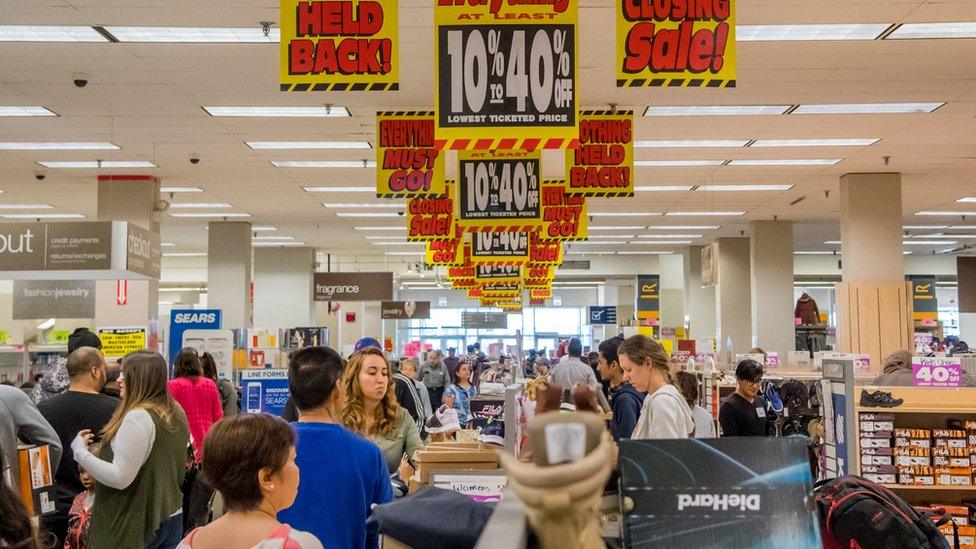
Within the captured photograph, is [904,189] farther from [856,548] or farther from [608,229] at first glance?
[856,548]

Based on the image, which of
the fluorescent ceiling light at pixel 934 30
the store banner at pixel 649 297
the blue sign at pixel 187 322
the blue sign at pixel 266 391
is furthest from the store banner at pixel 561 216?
the store banner at pixel 649 297

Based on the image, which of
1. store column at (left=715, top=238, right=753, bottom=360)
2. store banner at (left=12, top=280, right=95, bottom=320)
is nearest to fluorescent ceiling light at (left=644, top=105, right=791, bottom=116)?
store banner at (left=12, top=280, right=95, bottom=320)

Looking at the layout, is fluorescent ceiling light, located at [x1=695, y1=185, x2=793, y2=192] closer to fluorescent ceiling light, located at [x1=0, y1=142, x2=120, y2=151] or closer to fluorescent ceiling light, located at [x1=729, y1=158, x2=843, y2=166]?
fluorescent ceiling light, located at [x1=729, y1=158, x2=843, y2=166]

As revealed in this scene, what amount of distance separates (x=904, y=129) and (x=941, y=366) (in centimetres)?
617

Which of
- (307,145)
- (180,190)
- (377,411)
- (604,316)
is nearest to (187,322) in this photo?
(307,145)

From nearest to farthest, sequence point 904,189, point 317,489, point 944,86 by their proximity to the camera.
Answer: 1. point 317,489
2. point 944,86
3. point 904,189

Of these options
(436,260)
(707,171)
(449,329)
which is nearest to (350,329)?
(449,329)

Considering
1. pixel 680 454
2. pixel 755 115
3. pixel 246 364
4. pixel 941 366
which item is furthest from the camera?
pixel 246 364

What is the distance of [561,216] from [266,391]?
4.98m

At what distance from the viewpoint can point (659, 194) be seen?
1861 centimetres

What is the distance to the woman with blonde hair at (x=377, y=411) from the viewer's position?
4875 mm

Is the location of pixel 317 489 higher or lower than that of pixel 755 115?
lower

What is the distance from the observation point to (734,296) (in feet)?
84.2

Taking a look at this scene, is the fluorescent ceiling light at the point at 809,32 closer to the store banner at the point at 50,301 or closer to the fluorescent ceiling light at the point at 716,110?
the fluorescent ceiling light at the point at 716,110
